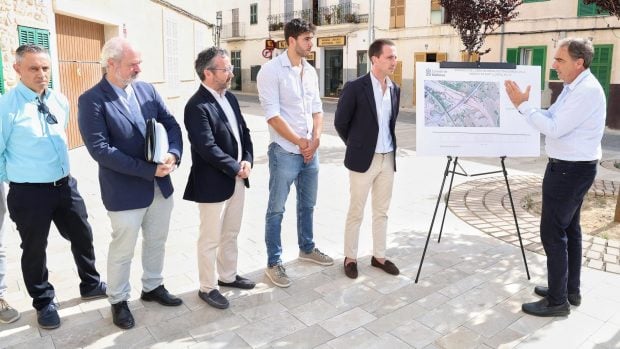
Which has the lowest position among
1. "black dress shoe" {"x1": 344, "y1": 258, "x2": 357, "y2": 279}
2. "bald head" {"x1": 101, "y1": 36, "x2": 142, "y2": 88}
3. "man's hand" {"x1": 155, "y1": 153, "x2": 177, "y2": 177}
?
"black dress shoe" {"x1": 344, "y1": 258, "x2": 357, "y2": 279}

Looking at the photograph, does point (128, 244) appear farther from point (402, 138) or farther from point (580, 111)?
point (402, 138)

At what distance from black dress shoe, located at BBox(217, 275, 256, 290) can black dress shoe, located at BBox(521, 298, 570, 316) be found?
203 cm

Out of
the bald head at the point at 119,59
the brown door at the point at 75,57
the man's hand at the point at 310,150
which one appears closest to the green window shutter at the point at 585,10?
the brown door at the point at 75,57

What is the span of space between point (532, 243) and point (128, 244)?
3.78 metres

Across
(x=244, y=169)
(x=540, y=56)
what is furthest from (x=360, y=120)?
(x=540, y=56)

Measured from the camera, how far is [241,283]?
397cm

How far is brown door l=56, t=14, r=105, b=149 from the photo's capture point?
877cm

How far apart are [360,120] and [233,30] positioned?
33.3 meters

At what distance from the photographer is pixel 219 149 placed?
3514 mm

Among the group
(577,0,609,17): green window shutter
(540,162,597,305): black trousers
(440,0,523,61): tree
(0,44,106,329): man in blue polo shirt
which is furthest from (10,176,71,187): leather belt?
(577,0,609,17): green window shutter

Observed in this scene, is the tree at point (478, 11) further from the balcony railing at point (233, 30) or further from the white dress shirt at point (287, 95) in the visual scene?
the balcony railing at point (233, 30)

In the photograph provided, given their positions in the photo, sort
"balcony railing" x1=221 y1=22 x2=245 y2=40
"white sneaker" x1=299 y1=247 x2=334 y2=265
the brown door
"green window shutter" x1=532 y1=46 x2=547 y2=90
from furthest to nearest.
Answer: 1. "balcony railing" x1=221 y1=22 x2=245 y2=40
2. "green window shutter" x1=532 y1=46 x2=547 y2=90
3. the brown door
4. "white sneaker" x1=299 y1=247 x2=334 y2=265

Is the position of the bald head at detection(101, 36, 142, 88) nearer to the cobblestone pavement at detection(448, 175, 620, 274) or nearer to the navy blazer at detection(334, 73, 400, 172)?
the navy blazer at detection(334, 73, 400, 172)

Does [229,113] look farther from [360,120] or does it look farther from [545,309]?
[545,309]
